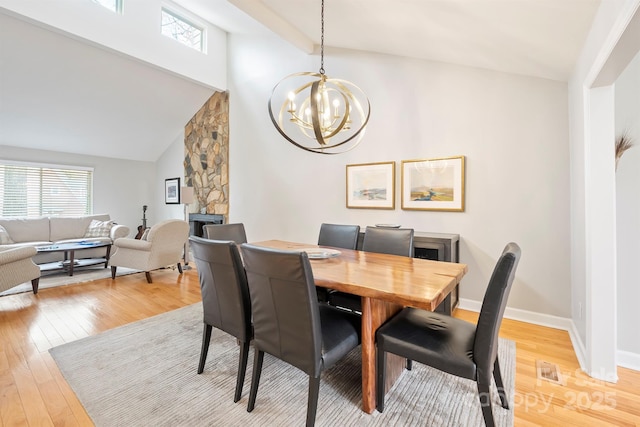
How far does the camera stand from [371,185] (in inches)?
148

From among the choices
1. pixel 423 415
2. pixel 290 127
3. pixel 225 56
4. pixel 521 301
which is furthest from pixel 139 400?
pixel 225 56

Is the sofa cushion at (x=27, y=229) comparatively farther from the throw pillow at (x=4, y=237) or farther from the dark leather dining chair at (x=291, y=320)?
the dark leather dining chair at (x=291, y=320)

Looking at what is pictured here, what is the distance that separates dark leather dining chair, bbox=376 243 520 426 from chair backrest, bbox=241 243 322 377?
17.1 inches

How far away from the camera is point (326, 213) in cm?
421

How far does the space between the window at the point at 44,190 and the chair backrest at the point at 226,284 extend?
5765 mm

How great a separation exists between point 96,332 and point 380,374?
2.62 metres

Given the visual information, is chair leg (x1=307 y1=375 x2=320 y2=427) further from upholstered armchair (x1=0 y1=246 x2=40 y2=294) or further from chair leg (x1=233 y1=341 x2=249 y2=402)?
upholstered armchair (x1=0 y1=246 x2=40 y2=294)

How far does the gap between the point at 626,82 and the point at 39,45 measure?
6253 mm

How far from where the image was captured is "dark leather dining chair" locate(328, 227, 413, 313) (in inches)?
93.4

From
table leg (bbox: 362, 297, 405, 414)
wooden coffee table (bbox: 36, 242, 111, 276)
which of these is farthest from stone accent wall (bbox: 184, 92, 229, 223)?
table leg (bbox: 362, 297, 405, 414)

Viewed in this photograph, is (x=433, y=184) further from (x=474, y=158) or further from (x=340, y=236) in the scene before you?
(x=340, y=236)

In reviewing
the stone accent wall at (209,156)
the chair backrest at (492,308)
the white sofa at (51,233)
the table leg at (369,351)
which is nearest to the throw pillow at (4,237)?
the white sofa at (51,233)

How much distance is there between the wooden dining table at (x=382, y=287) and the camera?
140 centimetres

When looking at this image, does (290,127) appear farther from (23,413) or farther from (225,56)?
(23,413)
